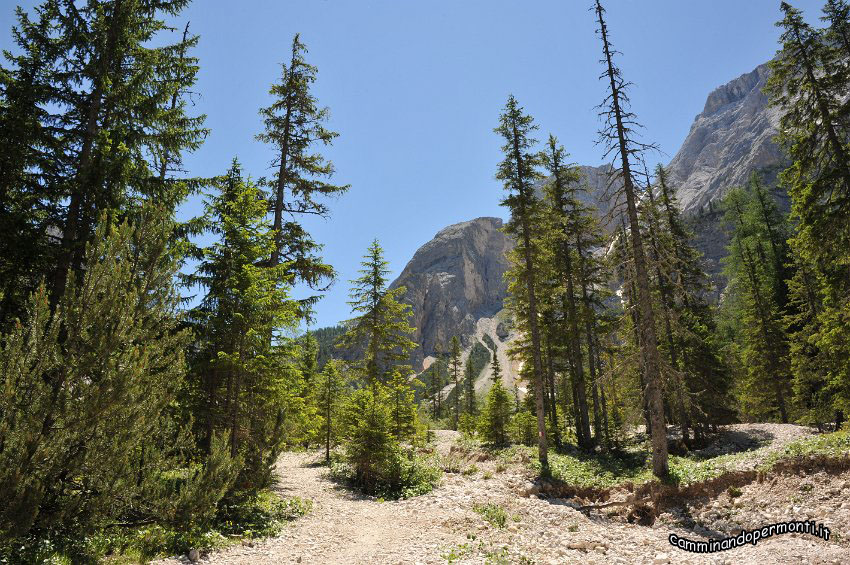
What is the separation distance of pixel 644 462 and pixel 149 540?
60.6 feet

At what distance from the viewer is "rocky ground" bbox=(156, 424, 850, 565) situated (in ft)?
25.2

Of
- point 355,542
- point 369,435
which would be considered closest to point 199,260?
point 369,435

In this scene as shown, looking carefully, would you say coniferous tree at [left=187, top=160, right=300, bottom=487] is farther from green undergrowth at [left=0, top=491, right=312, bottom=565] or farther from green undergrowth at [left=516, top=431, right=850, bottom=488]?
green undergrowth at [left=516, top=431, right=850, bottom=488]

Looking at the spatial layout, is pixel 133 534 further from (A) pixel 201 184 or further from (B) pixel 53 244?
(A) pixel 201 184

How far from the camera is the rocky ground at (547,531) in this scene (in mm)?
7688

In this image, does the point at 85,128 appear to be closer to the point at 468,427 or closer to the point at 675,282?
the point at 675,282

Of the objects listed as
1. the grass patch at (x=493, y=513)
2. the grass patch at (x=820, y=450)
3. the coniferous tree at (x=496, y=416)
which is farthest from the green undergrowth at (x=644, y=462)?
the grass patch at (x=493, y=513)

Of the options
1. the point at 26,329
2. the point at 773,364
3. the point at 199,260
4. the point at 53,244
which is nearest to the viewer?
the point at 26,329

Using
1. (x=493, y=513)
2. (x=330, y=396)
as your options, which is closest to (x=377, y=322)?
(x=330, y=396)

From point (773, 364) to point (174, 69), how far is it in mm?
39590

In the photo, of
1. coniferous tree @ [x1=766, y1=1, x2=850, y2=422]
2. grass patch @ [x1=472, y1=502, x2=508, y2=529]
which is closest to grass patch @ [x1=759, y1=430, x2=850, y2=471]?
coniferous tree @ [x1=766, y1=1, x2=850, y2=422]

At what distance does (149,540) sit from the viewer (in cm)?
692

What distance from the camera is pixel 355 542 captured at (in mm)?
9656

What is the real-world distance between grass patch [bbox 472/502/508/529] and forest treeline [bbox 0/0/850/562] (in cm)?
373
